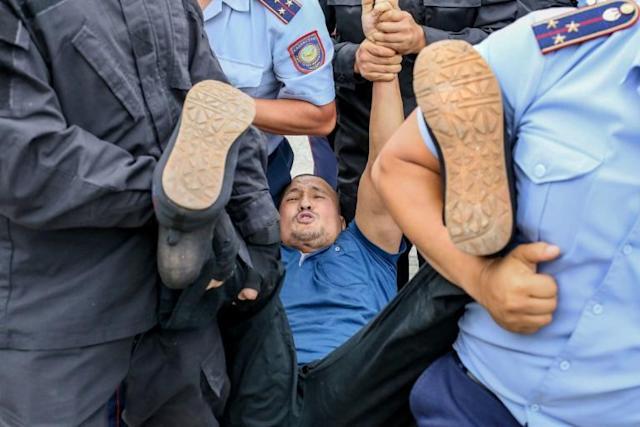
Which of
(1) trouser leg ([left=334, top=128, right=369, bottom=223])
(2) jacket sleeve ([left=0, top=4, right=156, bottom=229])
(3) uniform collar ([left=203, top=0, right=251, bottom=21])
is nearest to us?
(2) jacket sleeve ([left=0, top=4, right=156, bottom=229])

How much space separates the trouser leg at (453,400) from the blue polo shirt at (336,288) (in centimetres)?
84

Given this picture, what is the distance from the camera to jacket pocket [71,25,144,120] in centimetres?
150

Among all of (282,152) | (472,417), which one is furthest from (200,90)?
(282,152)

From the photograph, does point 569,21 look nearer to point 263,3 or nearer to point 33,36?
point 33,36

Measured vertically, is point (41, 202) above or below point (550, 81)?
below

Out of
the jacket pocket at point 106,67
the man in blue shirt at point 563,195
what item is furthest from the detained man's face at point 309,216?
the man in blue shirt at point 563,195

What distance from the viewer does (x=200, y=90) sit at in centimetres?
160

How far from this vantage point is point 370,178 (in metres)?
2.60

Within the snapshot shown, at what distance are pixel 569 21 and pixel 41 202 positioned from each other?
2.71ft

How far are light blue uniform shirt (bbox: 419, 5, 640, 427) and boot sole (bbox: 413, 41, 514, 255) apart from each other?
58 mm

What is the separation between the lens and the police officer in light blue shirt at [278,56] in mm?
2424

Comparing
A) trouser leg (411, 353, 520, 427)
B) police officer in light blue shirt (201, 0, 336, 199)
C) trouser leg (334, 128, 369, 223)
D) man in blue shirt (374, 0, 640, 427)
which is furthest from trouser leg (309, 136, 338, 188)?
man in blue shirt (374, 0, 640, 427)

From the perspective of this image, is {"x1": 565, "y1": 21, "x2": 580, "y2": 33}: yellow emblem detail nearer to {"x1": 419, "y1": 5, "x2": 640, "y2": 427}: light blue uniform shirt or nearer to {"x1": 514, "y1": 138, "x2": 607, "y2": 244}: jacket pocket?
{"x1": 419, "y1": 5, "x2": 640, "y2": 427}: light blue uniform shirt

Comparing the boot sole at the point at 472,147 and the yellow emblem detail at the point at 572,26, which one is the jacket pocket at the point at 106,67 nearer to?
the boot sole at the point at 472,147
